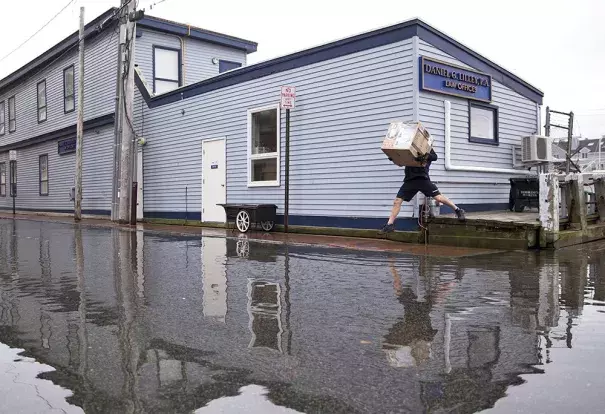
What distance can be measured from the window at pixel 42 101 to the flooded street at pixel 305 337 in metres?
21.6

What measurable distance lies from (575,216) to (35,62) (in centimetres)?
2520

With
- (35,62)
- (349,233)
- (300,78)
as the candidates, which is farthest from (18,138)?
(349,233)

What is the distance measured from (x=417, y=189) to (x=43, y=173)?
22.6 m

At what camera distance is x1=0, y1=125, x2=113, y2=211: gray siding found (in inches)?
877

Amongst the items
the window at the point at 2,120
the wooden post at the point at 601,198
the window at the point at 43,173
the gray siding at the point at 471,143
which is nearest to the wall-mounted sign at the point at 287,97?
the gray siding at the point at 471,143

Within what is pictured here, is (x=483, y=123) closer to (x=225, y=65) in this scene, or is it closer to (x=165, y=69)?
(x=165, y=69)

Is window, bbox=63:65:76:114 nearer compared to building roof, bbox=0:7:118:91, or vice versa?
building roof, bbox=0:7:118:91

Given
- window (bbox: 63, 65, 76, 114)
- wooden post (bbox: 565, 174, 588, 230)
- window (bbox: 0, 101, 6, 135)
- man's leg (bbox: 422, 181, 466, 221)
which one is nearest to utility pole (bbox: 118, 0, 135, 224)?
window (bbox: 63, 65, 76, 114)

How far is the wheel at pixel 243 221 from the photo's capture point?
46.4ft

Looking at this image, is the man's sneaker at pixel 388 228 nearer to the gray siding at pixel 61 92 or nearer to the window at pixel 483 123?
the window at pixel 483 123

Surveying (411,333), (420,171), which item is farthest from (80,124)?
(411,333)

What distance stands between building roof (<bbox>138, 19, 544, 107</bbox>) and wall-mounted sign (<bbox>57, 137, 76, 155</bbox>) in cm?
1029

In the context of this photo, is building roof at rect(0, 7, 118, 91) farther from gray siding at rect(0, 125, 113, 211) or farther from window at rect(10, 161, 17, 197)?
window at rect(10, 161, 17, 197)

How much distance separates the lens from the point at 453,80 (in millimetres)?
12219
